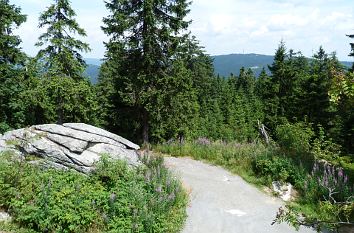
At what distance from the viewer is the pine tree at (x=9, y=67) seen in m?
20.5

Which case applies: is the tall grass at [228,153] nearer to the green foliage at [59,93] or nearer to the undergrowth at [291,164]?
the undergrowth at [291,164]

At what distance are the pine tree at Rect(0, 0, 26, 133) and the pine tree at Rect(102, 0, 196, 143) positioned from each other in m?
5.27

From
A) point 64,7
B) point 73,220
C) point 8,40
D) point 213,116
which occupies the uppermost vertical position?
point 64,7

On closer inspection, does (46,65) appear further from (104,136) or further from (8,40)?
(104,136)

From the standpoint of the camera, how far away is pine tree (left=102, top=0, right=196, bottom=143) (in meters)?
19.1

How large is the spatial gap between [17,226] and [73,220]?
1346 mm

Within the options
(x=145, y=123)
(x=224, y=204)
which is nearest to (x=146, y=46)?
(x=145, y=123)

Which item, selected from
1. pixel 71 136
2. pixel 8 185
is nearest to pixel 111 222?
pixel 8 185

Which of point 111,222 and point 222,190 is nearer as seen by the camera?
point 111,222

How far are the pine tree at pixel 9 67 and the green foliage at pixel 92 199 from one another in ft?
36.7

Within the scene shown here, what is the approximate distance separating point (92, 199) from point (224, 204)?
3.82 meters

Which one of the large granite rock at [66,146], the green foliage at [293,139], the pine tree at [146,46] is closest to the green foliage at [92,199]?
the large granite rock at [66,146]

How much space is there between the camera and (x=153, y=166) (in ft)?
40.6

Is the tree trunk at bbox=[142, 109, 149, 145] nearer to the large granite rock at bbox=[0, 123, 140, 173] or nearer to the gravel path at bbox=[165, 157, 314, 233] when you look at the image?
the gravel path at bbox=[165, 157, 314, 233]
